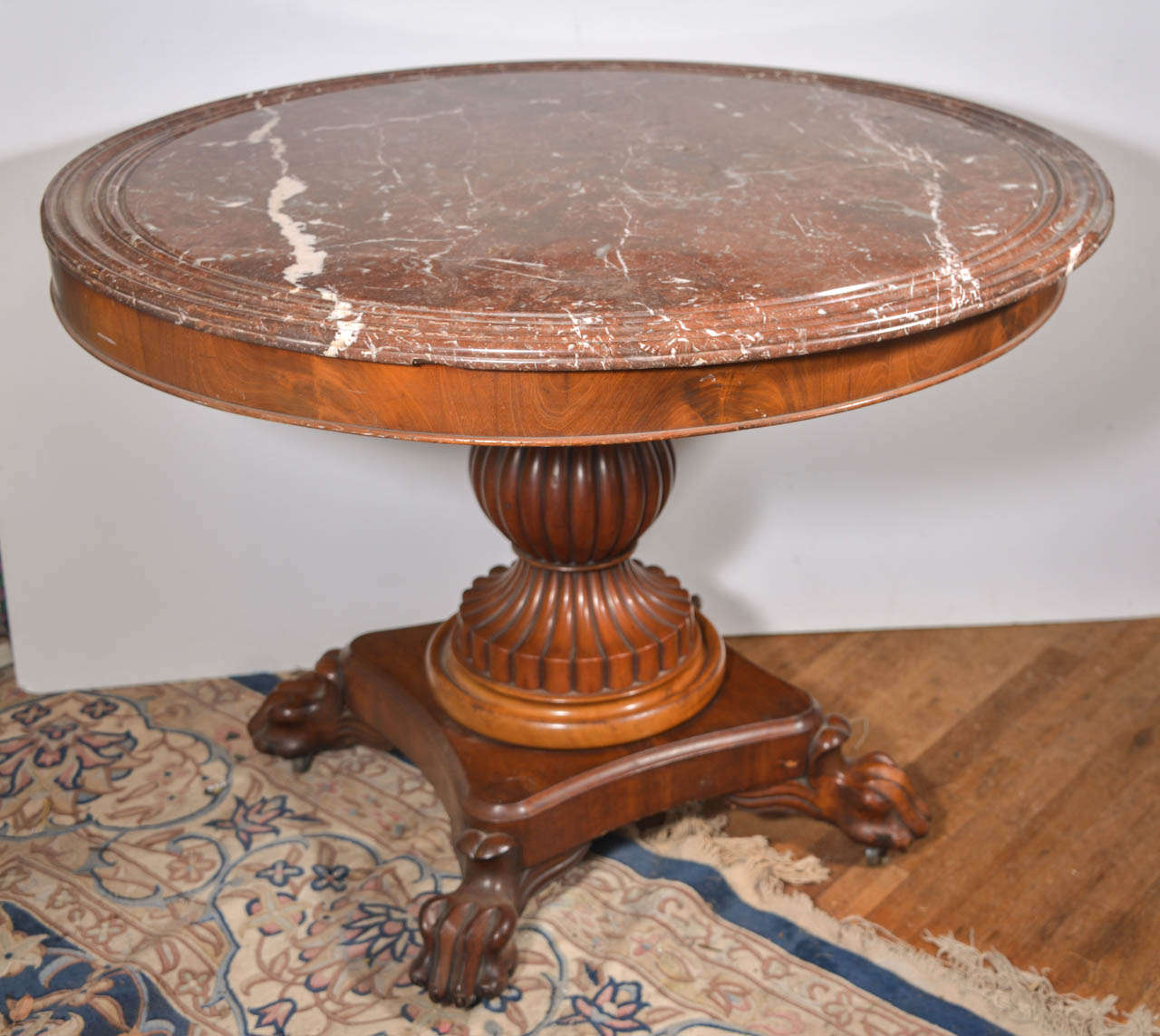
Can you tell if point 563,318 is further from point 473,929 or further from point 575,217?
point 473,929

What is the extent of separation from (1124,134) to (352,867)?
158 centimetres

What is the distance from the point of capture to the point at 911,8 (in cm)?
212

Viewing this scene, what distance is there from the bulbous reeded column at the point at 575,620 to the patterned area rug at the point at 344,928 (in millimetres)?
232

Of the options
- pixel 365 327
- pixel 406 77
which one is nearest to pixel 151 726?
pixel 406 77

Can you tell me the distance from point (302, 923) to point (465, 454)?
0.80 metres

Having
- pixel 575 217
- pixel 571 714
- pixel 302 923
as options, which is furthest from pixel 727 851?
pixel 575 217

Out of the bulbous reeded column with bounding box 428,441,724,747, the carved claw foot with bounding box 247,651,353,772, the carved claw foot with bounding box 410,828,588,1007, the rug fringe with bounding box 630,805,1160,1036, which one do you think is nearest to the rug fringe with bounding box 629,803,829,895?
the rug fringe with bounding box 630,805,1160,1036

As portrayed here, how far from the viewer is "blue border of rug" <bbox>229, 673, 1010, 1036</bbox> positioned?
1659 millimetres

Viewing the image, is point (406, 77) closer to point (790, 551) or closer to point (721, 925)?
point (790, 551)

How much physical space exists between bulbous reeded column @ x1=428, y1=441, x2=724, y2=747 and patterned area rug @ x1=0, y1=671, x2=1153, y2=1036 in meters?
0.23

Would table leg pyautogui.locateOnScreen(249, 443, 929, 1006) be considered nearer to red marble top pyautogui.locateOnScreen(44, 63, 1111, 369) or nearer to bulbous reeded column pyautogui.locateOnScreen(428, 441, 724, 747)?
bulbous reeded column pyautogui.locateOnScreen(428, 441, 724, 747)

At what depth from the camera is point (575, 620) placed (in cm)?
183

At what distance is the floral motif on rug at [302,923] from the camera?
1.65 meters

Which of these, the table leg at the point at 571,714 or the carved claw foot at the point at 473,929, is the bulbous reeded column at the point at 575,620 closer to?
the table leg at the point at 571,714
